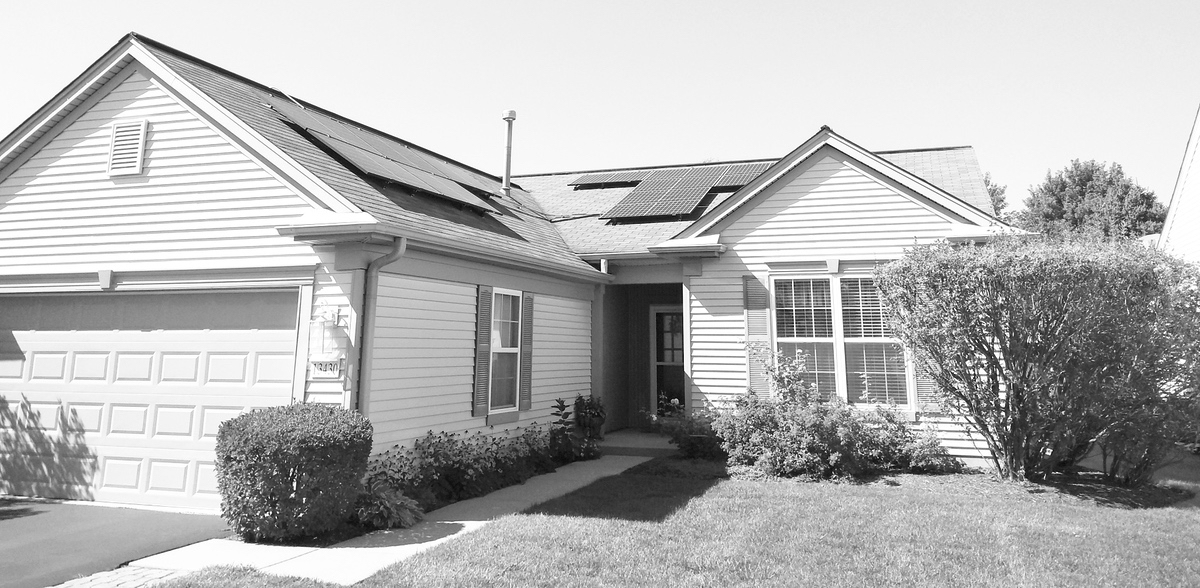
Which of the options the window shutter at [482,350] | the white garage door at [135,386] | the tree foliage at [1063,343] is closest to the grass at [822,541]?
the tree foliage at [1063,343]

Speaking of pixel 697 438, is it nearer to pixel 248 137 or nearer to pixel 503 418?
pixel 503 418

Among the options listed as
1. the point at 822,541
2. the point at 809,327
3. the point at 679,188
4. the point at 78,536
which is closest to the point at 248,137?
the point at 78,536

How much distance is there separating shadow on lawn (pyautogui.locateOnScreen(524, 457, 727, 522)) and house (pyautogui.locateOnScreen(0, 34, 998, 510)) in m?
1.71

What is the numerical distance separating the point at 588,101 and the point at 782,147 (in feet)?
31.0

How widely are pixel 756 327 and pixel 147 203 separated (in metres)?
8.53

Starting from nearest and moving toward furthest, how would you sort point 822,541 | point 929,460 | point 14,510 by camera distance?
point 822,541, point 14,510, point 929,460

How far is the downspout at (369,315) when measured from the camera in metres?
7.20

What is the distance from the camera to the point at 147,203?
8.33m

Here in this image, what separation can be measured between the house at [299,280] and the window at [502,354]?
0.03 m

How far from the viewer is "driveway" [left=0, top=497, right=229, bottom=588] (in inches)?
213

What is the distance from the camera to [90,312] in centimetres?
847

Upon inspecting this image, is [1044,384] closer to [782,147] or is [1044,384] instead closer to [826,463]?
[826,463]

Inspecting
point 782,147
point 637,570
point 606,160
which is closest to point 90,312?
point 637,570

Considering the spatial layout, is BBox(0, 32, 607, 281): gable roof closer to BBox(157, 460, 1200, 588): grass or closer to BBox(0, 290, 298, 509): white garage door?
BBox(0, 290, 298, 509): white garage door
